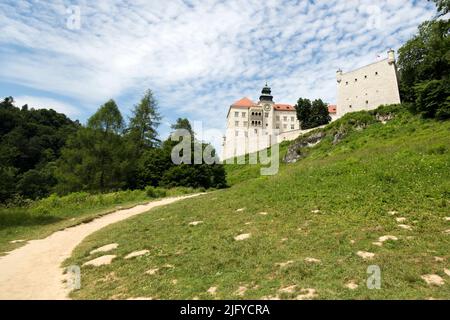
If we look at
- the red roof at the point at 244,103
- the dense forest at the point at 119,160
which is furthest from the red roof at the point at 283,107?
the dense forest at the point at 119,160

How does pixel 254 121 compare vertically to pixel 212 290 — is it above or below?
above

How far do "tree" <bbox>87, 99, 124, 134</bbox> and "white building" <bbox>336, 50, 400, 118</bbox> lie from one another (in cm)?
4047

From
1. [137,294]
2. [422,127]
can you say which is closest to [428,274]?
[137,294]

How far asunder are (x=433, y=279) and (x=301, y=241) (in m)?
3.48

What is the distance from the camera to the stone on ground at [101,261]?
31.4 ft

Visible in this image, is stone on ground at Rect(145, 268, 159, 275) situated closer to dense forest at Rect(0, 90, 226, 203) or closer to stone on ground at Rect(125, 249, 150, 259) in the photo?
stone on ground at Rect(125, 249, 150, 259)

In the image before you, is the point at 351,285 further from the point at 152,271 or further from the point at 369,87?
the point at 369,87

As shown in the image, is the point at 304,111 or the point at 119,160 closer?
the point at 119,160

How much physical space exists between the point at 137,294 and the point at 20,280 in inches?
150

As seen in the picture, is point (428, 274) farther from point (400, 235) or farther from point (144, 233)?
point (144, 233)

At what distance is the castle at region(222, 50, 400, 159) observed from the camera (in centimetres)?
5388

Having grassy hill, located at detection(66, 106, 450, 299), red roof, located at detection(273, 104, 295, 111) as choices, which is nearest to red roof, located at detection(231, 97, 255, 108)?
red roof, located at detection(273, 104, 295, 111)

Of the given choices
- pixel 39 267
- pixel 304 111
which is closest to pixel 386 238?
pixel 39 267

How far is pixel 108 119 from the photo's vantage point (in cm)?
3706
